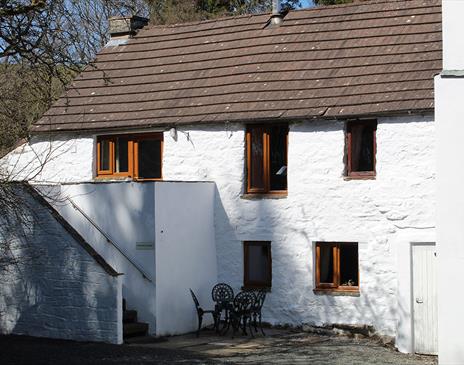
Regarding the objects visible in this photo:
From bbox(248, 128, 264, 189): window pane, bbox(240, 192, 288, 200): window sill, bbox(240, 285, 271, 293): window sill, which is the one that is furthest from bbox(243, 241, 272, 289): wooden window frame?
bbox(248, 128, 264, 189): window pane

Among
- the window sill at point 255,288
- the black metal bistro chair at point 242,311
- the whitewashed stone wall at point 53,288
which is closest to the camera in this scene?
the whitewashed stone wall at point 53,288

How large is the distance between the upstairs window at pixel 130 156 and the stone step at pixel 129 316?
404 centimetres

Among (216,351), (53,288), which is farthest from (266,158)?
(53,288)

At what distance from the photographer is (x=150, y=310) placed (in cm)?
2088

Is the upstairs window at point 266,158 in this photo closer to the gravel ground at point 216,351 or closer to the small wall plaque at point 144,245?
the small wall plaque at point 144,245

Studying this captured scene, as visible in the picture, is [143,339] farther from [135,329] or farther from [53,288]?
[53,288]

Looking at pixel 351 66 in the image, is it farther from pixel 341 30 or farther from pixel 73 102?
pixel 73 102

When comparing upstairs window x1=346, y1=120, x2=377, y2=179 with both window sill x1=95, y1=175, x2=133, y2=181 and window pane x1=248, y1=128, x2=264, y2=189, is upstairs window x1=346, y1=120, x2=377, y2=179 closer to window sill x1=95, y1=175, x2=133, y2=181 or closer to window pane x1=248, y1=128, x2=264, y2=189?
window pane x1=248, y1=128, x2=264, y2=189

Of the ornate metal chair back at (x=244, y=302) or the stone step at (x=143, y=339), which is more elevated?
the ornate metal chair back at (x=244, y=302)

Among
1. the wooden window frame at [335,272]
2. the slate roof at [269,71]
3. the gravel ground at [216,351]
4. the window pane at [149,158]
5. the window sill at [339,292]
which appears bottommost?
the gravel ground at [216,351]

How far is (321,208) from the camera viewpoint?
847 inches

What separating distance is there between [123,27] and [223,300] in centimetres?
901

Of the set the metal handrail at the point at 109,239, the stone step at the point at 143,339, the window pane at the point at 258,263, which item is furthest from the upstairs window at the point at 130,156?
the stone step at the point at 143,339

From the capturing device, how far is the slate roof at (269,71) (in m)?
21.5
